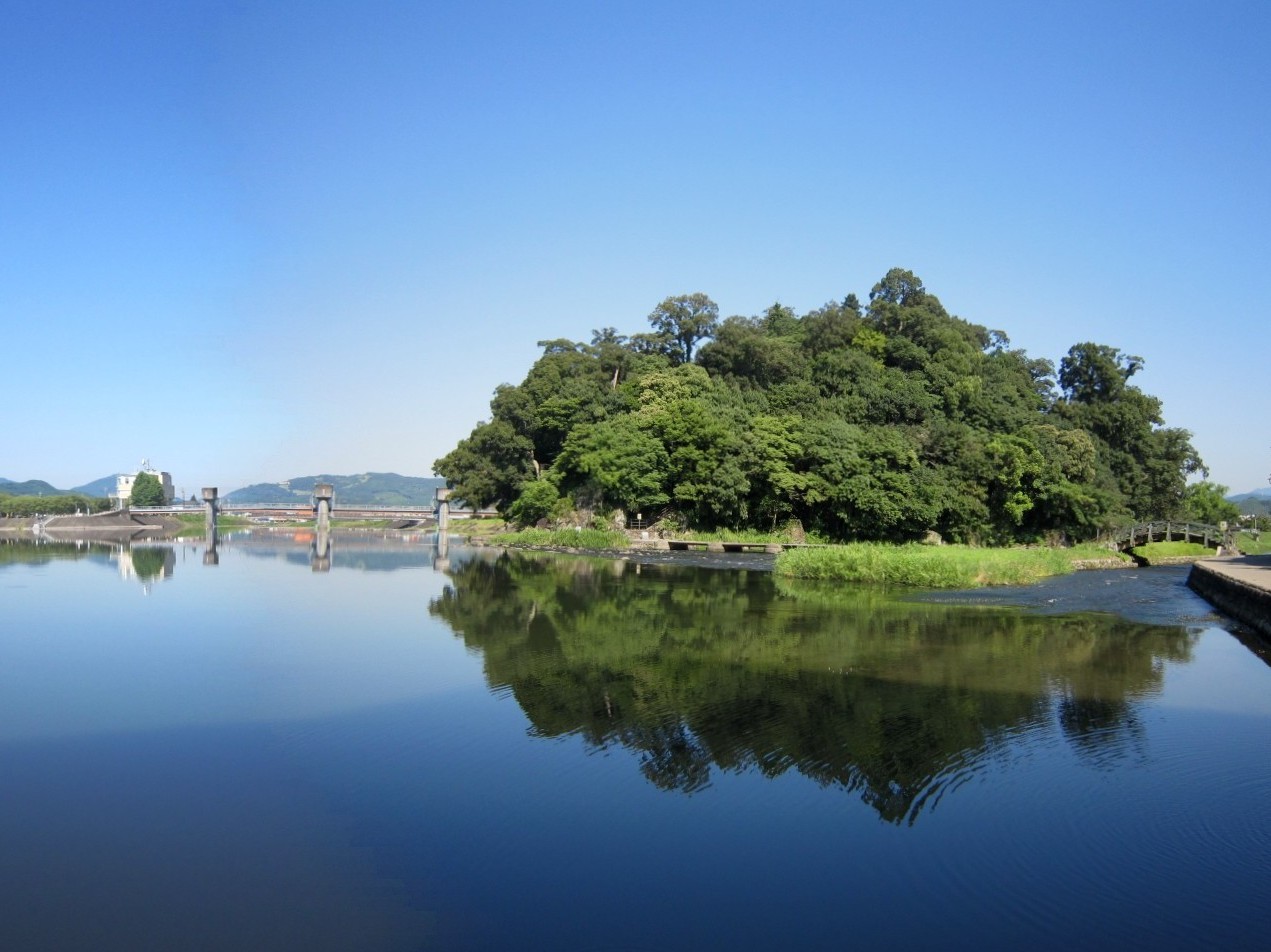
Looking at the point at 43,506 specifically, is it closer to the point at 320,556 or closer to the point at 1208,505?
the point at 320,556

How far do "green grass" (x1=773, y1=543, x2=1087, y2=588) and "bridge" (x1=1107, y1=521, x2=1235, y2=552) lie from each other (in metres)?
19.1

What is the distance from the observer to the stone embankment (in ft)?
73.8

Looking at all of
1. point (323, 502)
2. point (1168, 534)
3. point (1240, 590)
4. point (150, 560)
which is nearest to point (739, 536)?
point (1168, 534)

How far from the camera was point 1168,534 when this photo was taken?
51844 mm

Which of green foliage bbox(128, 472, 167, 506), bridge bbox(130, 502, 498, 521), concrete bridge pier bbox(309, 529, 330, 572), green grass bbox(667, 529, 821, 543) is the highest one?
green foliage bbox(128, 472, 167, 506)

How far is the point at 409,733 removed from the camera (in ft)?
39.0

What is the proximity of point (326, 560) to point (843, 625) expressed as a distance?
1251 inches

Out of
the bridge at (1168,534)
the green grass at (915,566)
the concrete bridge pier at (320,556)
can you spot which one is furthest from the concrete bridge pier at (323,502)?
the bridge at (1168,534)

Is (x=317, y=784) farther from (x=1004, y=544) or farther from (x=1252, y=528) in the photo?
(x=1252, y=528)

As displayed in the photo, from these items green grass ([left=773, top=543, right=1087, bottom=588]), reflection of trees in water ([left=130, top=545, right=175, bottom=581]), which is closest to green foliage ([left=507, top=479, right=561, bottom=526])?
reflection of trees in water ([left=130, top=545, right=175, bottom=581])

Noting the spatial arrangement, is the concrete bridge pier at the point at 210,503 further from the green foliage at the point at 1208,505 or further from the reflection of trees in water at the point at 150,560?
the green foliage at the point at 1208,505

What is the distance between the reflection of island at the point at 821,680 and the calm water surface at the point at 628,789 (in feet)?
0.28

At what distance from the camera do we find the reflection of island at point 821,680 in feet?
36.5

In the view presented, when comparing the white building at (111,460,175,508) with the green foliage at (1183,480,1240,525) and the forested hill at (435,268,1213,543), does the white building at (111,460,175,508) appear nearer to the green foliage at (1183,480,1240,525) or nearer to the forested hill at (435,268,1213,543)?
the forested hill at (435,268,1213,543)
